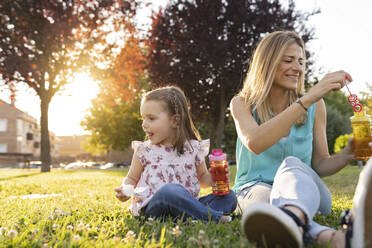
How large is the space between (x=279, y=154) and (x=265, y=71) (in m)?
0.68

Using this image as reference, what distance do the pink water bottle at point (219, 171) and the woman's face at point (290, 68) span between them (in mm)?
861

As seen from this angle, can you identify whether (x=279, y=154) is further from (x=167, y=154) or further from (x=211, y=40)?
(x=211, y=40)

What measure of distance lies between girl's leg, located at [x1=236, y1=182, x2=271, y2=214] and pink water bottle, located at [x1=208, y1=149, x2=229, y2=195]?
177mm

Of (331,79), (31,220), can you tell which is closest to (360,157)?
(331,79)

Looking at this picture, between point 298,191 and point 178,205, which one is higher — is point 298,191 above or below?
above

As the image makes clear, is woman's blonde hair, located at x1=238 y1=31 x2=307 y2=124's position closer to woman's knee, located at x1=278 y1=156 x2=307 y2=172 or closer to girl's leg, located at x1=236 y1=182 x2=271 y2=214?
girl's leg, located at x1=236 y1=182 x2=271 y2=214

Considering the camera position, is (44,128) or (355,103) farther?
(44,128)

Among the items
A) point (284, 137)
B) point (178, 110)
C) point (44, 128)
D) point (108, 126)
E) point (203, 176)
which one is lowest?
point (203, 176)

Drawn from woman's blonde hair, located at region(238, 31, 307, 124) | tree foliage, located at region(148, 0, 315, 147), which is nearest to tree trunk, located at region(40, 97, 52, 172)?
tree foliage, located at region(148, 0, 315, 147)

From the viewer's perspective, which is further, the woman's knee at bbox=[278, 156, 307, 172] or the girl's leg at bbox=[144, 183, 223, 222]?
the girl's leg at bbox=[144, 183, 223, 222]

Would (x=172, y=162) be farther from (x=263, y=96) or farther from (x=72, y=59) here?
(x=72, y=59)

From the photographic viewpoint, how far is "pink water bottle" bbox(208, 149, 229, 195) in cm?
261

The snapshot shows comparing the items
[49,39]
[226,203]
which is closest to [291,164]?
[226,203]

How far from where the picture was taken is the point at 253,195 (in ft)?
8.95
